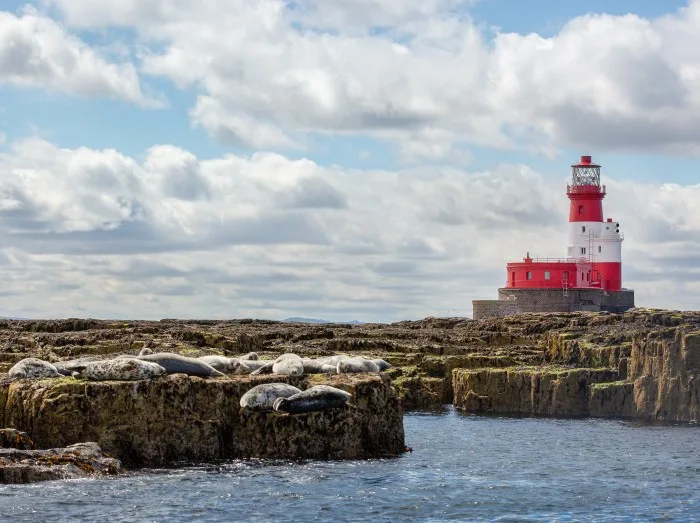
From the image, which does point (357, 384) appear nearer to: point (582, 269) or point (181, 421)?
point (181, 421)

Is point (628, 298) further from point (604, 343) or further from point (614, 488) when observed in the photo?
point (614, 488)

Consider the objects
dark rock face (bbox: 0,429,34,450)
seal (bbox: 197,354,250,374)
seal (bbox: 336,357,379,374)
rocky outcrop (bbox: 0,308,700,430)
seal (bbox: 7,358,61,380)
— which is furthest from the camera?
rocky outcrop (bbox: 0,308,700,430)

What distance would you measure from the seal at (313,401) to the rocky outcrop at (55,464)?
5.62m

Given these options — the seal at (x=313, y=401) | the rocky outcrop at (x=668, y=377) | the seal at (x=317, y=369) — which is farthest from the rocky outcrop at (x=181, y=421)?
the rocky outcrop at (x=668, y=377)

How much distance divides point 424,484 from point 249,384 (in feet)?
24.0

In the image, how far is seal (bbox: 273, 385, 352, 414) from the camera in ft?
114

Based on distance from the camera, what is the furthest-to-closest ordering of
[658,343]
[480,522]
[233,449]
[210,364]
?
[658,343] → [210,364] → [233,449] → [480,522]

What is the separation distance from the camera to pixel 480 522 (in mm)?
27859

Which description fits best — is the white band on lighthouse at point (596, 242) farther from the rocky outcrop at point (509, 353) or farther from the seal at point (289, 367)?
the seal at point (289, 367)

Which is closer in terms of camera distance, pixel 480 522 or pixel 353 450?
pixel 480 522

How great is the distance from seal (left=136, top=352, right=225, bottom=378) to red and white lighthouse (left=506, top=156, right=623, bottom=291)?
248ft

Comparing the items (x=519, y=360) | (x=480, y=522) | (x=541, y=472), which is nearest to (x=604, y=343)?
(x=519, y=360)

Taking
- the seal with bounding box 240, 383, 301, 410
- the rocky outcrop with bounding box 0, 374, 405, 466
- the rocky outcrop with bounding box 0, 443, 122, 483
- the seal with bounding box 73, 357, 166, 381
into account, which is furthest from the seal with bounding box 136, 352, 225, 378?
the rocky outcrop with bounding box 0, 443, 122, 483

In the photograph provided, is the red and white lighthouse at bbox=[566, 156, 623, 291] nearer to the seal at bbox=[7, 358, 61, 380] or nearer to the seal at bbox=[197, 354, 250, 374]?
the seal at bbox=[197, 354, 250, 374]
